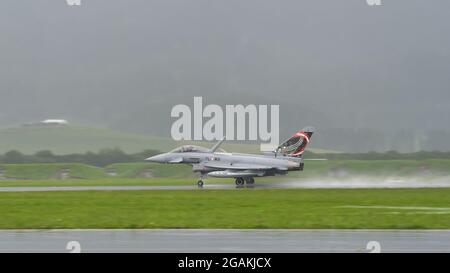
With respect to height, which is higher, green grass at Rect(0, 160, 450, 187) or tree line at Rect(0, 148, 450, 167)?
tree line at Rect(0, 148, 450, 167)

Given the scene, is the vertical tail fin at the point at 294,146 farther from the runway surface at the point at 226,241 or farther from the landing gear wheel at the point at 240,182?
the runway surface at the point at 226,241

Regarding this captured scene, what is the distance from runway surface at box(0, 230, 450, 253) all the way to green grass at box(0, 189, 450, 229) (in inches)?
67.2

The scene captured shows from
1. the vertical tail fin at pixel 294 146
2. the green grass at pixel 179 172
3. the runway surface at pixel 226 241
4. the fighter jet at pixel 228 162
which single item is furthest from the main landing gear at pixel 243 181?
the runway surface at pixel 226 241

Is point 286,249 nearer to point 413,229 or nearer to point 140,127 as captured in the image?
point 413,229

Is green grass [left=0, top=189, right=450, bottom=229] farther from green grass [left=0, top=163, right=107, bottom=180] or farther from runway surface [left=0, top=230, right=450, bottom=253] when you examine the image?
green grass [left=0, top=163, right=107, bottom=180]

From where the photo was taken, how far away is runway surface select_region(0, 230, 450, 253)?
12430 millimetres

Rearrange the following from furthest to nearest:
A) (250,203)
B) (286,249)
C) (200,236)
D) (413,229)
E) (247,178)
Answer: (247,178)
(250,203)
(413,229)
(200,236)
(286,249)

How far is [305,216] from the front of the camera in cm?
2006

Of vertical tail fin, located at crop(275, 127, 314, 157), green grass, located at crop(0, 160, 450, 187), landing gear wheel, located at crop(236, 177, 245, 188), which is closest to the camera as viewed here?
landing gear wheel, located at crop(236, 177, 245, 188)

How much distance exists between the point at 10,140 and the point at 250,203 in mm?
62827

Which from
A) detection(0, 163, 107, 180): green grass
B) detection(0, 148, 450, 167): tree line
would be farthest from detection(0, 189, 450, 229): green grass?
detection(0, 148, 450, 167): tree line

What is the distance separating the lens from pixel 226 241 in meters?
13.6

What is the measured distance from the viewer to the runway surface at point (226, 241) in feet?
40.8
